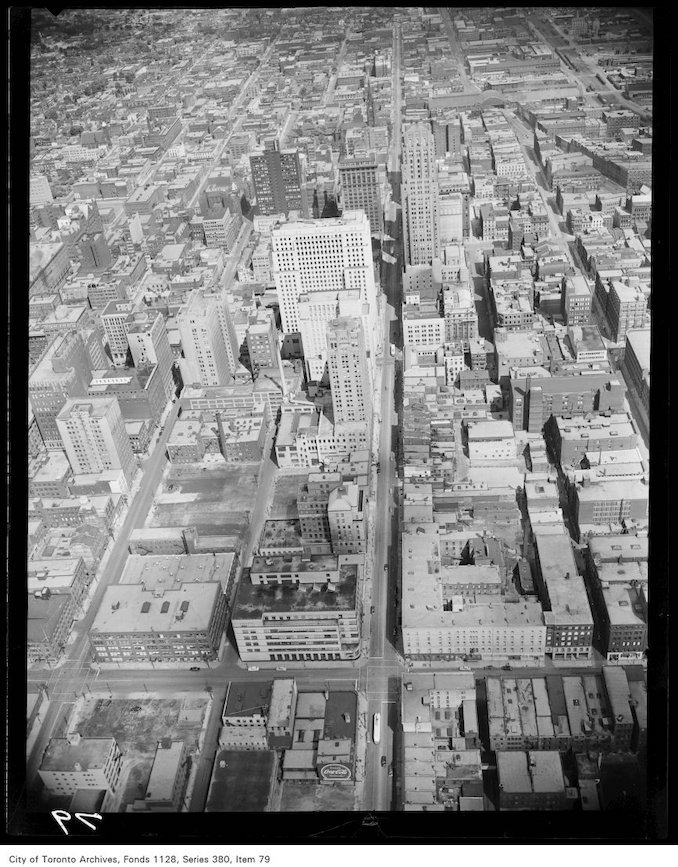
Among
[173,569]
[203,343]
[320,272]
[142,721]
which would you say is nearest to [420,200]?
[320,272]


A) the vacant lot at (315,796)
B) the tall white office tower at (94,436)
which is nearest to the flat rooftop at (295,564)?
the vacant lot at (315,796)

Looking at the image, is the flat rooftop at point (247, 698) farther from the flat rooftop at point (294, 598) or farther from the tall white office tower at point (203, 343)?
the tall white office tower at point (203, 343)

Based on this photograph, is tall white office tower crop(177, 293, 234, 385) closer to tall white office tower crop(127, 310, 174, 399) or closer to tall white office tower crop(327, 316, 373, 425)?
tall white office tower crop(127, 310, 174, 399)

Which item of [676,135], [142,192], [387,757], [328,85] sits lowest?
[387,757]

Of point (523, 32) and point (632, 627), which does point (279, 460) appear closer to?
point (632, 627)

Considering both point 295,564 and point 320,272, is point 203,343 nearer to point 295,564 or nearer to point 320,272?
point 320,272

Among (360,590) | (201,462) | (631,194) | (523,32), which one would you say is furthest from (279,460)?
(631,194)
